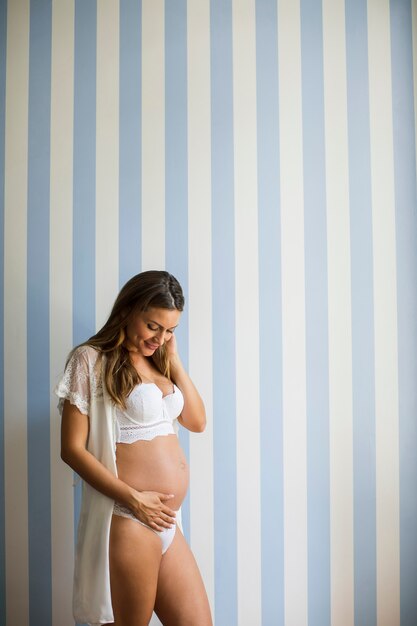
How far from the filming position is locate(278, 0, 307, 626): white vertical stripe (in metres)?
1.84

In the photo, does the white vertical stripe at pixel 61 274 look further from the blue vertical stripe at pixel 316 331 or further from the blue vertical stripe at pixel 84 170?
the blue vertical stripe at pixel 316 331

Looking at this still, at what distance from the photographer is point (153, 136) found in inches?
72.8

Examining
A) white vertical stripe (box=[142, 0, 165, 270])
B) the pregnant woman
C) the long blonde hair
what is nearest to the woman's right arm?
the pregnant woman

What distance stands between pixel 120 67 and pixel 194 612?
178cm

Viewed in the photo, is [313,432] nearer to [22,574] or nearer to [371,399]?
[371,399]

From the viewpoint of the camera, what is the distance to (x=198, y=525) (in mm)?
1817

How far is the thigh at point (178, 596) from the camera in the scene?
146cm

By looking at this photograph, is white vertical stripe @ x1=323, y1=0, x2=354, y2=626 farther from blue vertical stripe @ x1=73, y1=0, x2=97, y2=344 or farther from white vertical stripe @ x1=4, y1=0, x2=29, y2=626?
white vertical stripe @ x1=4, y1=0, x2=29, y2=626

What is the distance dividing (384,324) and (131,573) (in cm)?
117

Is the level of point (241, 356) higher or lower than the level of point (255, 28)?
lower

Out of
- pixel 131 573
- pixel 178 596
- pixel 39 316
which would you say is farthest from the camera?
pixel 39 316

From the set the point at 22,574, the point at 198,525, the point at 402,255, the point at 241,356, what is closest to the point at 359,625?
the point at 198,525

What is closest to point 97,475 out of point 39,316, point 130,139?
point 39,316

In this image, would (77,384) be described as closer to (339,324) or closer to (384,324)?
(339,324)
